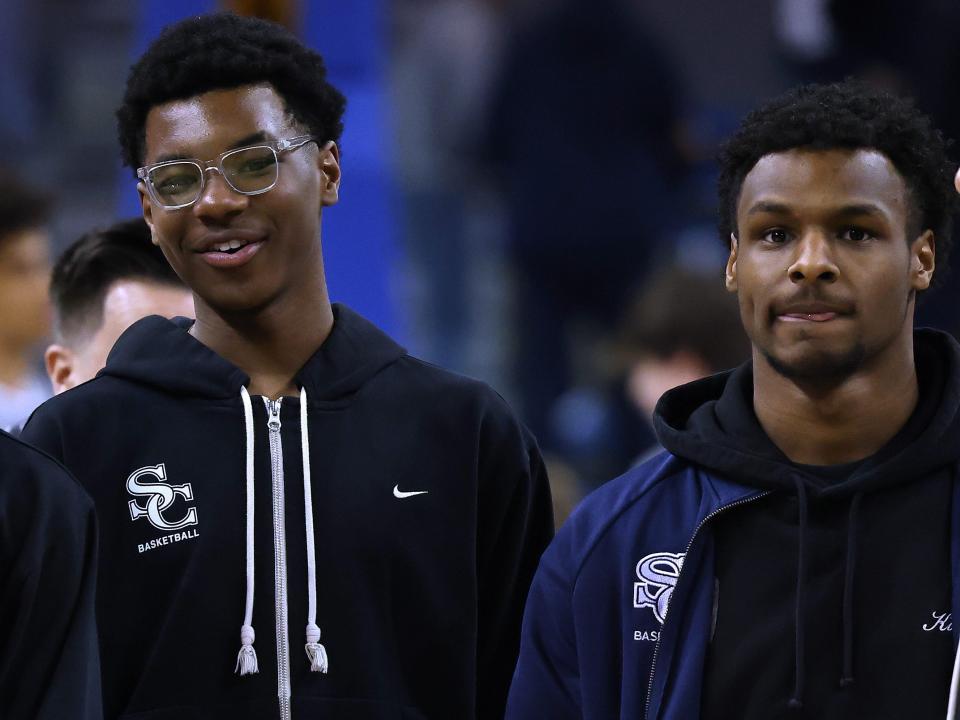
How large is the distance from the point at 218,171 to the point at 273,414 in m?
0.48

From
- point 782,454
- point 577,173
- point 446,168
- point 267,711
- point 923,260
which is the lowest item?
point 267,711

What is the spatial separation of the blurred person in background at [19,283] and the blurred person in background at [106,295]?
2.95ft

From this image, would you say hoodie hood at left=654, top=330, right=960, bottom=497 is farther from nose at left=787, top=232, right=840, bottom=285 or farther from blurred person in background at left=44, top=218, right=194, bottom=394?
blurred person in background at left=44, top=218, right=194, bottom=394

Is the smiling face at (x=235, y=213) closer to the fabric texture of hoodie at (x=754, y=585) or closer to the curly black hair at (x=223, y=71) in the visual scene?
the curly black hair at (x=223, y=71)

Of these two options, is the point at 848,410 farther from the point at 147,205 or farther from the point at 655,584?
the point at 147,205

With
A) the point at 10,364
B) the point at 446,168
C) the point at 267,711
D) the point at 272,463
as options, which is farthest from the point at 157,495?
the point at 446,168

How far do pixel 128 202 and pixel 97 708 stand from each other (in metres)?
3.38

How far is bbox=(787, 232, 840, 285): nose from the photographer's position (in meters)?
3.42

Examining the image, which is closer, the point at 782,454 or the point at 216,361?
the point at 782,454

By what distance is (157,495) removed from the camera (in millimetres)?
3695

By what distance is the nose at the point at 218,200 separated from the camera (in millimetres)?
3738

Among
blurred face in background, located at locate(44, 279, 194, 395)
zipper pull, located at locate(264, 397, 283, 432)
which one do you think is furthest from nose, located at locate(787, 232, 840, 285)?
blurred face in background, located at locate(44, 279, 194, 395)

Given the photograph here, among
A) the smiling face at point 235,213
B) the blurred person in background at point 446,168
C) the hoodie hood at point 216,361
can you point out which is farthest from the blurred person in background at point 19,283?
the blurred person in background at point 446,168

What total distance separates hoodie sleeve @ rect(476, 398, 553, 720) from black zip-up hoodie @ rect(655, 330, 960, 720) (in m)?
0.51
